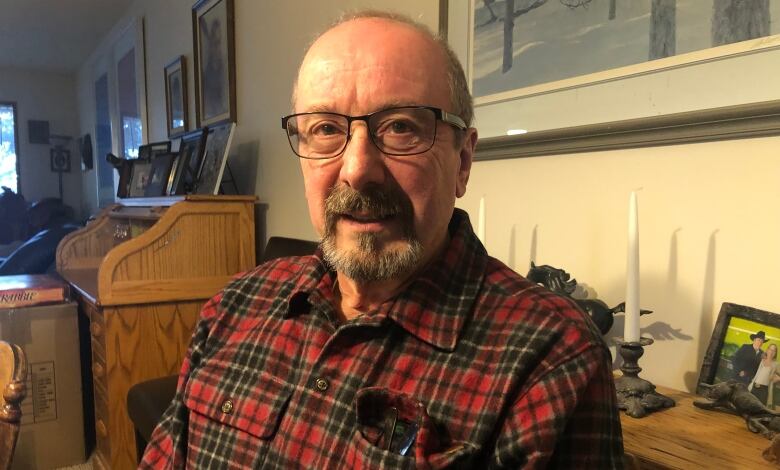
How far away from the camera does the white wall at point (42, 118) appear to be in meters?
6.02

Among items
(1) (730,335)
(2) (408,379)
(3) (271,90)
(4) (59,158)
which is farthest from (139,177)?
(4) (59,158)

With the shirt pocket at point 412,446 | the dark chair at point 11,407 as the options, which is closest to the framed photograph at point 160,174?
the dark chair at point 11,407

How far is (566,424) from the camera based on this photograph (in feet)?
1.98

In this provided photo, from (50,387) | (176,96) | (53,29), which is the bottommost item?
(50,387)

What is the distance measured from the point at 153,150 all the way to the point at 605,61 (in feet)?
7.83

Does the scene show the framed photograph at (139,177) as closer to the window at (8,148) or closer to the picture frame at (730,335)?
the picture frame at (730,335)

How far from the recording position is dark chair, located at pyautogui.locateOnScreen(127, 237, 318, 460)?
1590 millimetres

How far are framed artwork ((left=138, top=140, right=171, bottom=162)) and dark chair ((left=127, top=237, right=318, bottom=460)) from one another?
46.4 inches

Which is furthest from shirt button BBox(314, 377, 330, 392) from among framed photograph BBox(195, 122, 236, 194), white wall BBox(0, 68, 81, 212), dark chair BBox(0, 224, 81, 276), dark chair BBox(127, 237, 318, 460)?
white wall BBox(0, 68, 81, 212)

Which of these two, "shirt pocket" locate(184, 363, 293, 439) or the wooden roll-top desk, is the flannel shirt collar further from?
the wooden roll-top desk

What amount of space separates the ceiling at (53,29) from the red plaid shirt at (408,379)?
150 inches

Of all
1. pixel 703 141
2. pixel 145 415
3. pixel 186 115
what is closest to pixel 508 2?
pixel 703 141

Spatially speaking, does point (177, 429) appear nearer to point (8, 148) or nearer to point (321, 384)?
point (321, 384)

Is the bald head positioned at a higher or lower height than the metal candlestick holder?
higher
